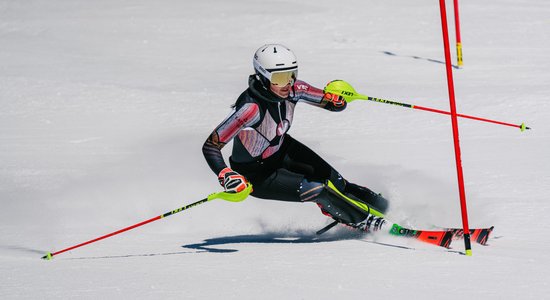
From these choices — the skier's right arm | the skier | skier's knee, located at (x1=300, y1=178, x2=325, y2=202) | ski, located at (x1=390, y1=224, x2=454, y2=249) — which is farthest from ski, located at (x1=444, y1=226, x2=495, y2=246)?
the skier's right arm

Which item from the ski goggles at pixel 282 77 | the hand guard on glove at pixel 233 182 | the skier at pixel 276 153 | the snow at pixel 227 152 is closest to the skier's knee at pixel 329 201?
the skier at pixel 276 153

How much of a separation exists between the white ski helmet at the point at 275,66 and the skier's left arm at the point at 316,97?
15.5 inches

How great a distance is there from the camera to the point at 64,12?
18.3 metres

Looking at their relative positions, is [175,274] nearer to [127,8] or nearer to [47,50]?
[47,50]

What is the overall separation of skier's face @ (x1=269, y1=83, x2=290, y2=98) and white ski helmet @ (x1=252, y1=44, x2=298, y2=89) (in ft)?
0.10

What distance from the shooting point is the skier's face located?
6.60m

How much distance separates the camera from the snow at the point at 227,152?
5.76m

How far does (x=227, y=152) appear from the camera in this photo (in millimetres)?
10023

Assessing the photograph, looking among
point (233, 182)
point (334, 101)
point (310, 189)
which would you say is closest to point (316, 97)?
point (334, 101)

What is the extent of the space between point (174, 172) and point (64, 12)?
32.1ft

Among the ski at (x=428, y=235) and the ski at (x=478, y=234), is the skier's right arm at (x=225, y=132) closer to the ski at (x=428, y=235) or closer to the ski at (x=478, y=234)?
the ski at (x=428, y=235)

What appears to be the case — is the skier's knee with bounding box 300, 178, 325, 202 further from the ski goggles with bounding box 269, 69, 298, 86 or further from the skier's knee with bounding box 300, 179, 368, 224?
the ski goggles with bounding box 269, 69, 298, 86

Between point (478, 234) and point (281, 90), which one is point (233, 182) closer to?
point (281, 90)

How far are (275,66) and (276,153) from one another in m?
0.71
